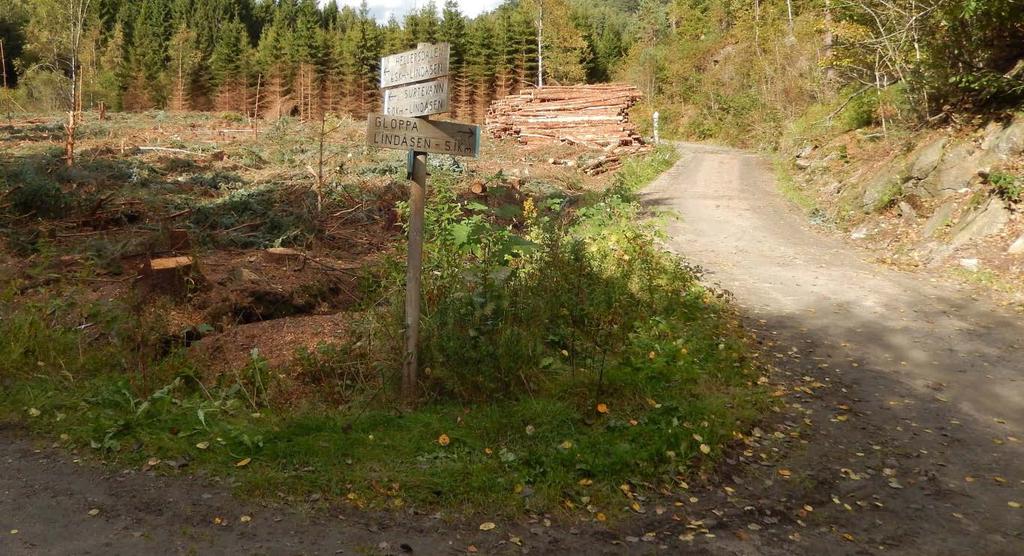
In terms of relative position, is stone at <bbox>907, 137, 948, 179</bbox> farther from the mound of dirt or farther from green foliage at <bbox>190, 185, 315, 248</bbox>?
the mound of dirt

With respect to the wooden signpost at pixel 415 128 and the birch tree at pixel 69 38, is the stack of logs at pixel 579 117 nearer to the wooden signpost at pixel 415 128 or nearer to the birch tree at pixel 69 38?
the birch tree at pixel 69 38

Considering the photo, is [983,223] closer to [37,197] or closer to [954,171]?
[954,171]

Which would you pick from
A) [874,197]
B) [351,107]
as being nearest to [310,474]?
[874,197]

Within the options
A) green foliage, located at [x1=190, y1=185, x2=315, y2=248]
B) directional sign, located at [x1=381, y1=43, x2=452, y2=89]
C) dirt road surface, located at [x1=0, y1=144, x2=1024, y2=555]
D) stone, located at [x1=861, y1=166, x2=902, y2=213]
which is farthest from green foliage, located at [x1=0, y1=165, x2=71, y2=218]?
stone, located at [x1=861, y1=166, x2=902, y2=213]

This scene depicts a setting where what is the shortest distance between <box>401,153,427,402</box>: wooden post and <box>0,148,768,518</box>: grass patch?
125 mm

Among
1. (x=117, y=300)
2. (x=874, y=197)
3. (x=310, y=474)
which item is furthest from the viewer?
(x=874, y=197)

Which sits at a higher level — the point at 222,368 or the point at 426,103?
the point at 426,103

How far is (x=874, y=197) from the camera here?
13.9 meters

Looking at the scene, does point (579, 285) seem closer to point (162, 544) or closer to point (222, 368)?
point (222, 368)

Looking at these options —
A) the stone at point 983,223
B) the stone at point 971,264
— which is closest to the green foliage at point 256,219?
the stone at point 971,264


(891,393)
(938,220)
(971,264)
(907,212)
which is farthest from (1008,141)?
(891,393)

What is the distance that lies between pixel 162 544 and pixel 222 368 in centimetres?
244

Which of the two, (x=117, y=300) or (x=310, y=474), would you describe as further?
(x=117, y=300)

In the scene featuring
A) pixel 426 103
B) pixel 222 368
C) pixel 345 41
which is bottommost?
pixel 222 368
